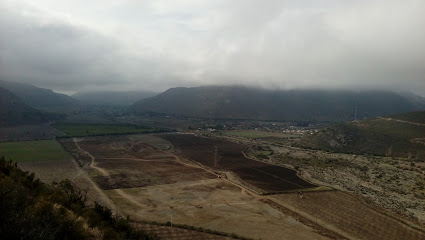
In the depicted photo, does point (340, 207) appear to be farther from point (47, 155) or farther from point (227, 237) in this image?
point (47, 155)

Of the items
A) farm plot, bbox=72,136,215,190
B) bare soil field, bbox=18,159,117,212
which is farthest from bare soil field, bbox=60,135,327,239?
bare soil field, bbox=18,159,117,212

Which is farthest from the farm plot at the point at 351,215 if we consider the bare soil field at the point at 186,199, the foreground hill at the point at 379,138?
the foreground hill at the point at 379,138

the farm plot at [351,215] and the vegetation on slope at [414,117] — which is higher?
the vegetation on slope at [414,117]

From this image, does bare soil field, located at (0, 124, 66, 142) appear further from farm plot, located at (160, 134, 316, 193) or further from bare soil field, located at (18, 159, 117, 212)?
farm plot, located at (160, 134, 316, 193)

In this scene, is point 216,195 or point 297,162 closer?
point 216,195

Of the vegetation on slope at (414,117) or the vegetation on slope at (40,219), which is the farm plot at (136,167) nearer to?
the vegetation on slope at (40,219)

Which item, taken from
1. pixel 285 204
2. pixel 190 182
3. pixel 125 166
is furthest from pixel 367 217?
pixel 125 166
